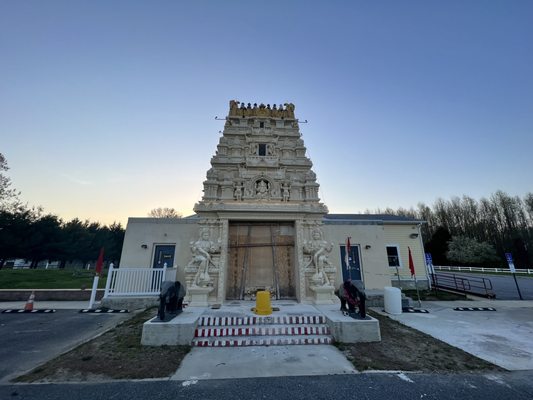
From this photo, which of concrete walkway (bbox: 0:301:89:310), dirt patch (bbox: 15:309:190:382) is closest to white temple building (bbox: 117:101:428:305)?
dirt patch (bbox: 15:309:190:382)

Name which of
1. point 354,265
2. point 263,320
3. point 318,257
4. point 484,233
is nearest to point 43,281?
point 263,320

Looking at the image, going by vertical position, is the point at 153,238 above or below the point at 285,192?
below

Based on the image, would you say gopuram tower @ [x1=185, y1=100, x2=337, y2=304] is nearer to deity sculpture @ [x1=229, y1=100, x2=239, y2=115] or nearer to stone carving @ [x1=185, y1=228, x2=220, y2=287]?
stone carving @ [x1=185, y1=228, x2=220, y2=287]

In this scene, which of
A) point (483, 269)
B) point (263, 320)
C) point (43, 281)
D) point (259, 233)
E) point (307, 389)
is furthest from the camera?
point (483, 269)

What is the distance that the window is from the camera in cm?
1622

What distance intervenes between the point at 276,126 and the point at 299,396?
1171cm

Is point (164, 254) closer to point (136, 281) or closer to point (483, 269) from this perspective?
point (136, 281)

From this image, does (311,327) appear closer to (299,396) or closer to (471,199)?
(299,396)

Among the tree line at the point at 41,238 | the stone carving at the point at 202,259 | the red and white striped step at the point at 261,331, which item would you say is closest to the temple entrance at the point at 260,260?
the stone carving at the point at 202,259

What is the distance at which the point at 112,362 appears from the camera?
4.89m

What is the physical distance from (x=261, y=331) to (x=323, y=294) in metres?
3.63

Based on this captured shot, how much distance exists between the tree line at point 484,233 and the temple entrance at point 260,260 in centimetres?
3728

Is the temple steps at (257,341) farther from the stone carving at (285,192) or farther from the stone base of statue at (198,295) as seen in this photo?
the stone carving at (285,192)

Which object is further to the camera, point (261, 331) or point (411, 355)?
point (261, 331)
